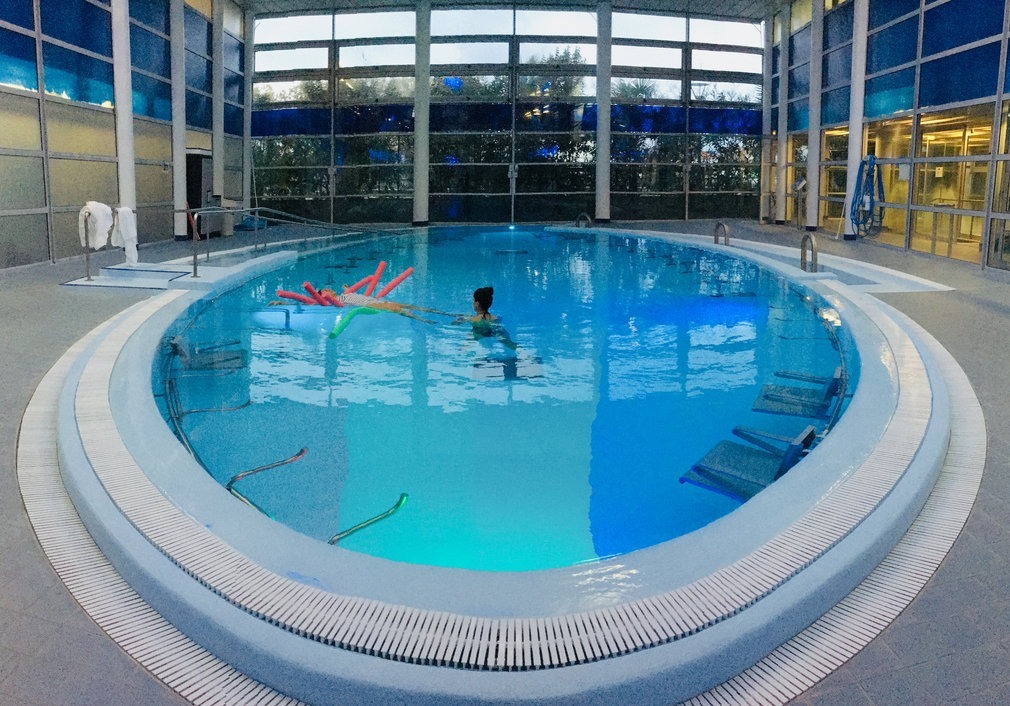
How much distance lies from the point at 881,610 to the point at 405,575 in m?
1.49

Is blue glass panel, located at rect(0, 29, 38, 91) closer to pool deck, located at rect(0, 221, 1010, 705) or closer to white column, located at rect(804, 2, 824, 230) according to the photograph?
pool deck, located at rect(0, 221, 1010, 705)

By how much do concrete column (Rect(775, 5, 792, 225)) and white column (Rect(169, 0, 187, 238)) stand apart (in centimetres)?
1468

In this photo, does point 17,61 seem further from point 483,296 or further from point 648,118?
point 648,118

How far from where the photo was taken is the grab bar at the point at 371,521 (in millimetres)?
4027

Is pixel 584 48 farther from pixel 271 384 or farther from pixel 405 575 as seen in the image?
pixel 405 575

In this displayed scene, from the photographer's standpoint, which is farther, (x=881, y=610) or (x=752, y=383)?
(x=752, y=383)

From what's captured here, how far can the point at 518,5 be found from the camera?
22.6 meters

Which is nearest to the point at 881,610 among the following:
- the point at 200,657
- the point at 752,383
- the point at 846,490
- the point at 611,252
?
the point at 846,490

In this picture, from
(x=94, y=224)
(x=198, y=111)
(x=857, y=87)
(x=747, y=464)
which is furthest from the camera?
(x=198, y=111)

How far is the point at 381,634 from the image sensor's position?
7.93ft

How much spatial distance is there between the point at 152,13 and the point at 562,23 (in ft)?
34.6

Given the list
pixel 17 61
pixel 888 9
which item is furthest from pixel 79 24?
pixel 888 9

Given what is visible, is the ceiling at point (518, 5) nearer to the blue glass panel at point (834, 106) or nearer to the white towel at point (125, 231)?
the blue glass panel at point (834, 106)

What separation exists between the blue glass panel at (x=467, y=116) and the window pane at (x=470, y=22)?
1.83 meters
